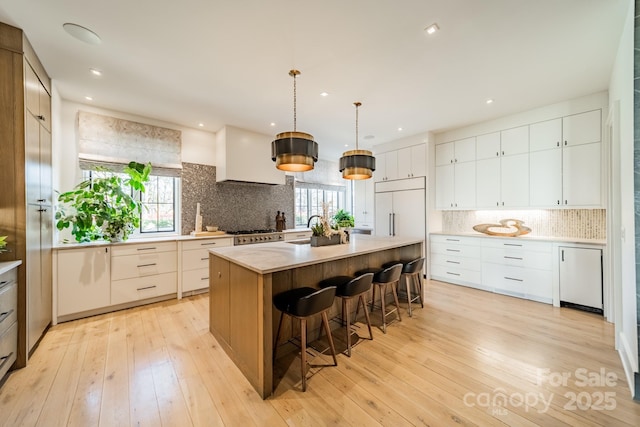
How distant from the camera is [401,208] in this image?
509 centimetres

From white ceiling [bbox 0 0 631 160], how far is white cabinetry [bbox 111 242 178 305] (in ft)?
6.73

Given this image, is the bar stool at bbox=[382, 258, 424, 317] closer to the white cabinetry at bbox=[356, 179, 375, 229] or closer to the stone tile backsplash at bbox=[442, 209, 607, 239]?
the stone tile backsplash at bbox=[442, 209, 607, 239]

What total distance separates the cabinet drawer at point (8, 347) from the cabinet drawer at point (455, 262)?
5378mm

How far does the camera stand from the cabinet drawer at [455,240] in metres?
4.17

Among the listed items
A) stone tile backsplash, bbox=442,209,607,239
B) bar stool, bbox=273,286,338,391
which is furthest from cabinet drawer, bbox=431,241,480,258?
bar stool, bbox=273,286,338,391

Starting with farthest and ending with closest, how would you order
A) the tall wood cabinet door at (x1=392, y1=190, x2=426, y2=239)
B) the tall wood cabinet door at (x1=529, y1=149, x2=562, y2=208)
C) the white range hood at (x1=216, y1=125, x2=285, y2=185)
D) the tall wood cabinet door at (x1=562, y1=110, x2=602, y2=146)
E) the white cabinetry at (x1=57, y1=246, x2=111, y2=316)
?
the tall wood cabinet door at (x1=392, y1=190, x2=426, y2=239), the white range hood at (x1=216, y1=125, x2=285, y2=185), the tall wood cabinet door at (x1=529, y1=149, x2=562, y2=208), the tall wood cabinet door at (x1=562, y1=110, x2=602, y2=146), the white cabinetry at (x1=57, y1=246, x2=111, y2=316)

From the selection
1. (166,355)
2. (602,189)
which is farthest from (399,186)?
(166,355)

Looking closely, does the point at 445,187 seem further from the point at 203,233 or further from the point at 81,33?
the point at 81,33

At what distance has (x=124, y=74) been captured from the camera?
268 cm

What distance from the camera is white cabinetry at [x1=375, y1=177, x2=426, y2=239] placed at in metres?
4.80

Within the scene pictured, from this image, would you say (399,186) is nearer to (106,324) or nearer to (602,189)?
(602,189)

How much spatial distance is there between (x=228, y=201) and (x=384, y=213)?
10.8 ft

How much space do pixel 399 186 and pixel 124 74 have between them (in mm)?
4665

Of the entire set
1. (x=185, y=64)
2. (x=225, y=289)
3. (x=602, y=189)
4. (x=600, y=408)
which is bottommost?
(x=600, y=408)
